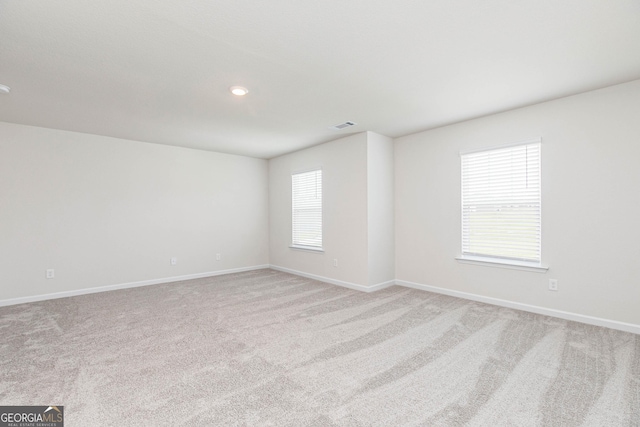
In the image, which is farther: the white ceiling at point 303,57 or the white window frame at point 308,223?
the white window frame at point 308,223

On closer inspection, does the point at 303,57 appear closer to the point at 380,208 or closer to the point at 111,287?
the point at 380,208

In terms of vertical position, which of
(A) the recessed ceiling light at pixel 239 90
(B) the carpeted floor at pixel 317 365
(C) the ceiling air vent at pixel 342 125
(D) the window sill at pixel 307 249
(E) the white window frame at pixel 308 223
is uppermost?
(A) the recessed ceiling light at pixel 239 90

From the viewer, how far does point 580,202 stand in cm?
324

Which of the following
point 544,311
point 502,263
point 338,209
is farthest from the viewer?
point 338,209

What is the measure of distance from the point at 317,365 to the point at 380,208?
9.74ft

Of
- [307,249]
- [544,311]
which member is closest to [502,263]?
[544,311]

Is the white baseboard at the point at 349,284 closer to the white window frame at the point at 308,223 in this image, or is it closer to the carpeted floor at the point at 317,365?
the white window frame at the point at 308,223

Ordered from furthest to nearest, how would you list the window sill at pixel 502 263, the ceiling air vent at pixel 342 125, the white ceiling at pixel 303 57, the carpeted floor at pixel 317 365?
1. the ceiling air vent at pixel 342 125
2. the window sill at pixel 502 263
3. the white ceiling at pixel 303 57
4. the carpeted floor at pixel 317 365

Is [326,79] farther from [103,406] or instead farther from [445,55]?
[103,406]

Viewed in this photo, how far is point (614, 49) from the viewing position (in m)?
2.37

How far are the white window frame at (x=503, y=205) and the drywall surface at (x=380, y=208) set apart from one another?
1.16m

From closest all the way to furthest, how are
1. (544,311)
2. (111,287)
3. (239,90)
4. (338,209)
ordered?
(239,90) → (544,311) → (111,287) → (338,209)

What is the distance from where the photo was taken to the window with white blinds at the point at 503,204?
141 inches

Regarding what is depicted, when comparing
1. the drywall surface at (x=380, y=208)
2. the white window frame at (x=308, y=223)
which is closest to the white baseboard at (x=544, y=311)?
the drywall surface at (x=380, y=208)
